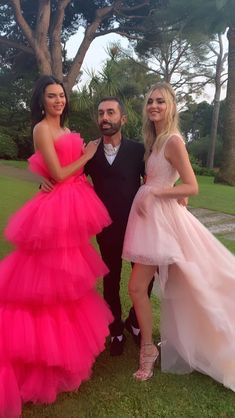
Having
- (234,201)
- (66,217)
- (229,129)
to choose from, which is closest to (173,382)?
(66,217)

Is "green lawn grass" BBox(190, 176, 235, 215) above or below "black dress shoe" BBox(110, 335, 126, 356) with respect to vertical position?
below

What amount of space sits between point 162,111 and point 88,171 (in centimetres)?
67

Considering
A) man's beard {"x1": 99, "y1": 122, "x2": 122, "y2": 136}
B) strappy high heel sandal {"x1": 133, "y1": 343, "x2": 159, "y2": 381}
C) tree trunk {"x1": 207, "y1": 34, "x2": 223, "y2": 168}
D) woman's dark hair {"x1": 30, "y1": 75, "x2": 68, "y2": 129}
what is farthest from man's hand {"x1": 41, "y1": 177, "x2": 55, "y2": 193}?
tree trunk {"x1": 207, "y1": 34, "x2": 223, "y2": 168}

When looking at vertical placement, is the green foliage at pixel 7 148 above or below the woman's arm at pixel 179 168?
below

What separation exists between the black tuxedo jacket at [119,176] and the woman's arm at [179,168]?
317 millimetres

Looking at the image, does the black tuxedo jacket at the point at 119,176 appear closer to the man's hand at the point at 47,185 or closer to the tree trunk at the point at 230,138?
the man's hand at the point at 47,185

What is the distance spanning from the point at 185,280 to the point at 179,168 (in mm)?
735

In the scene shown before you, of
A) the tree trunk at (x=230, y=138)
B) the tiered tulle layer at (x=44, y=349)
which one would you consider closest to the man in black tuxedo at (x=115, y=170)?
the tiered tulle layer at (x=44, y=349)

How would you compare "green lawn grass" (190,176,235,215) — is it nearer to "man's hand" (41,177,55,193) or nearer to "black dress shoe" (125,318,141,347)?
"black dress shoe" (125,318,141,347)

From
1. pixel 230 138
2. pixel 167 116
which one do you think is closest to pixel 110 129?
pixel 167 116

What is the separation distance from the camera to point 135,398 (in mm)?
2713

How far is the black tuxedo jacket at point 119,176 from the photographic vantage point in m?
3.06

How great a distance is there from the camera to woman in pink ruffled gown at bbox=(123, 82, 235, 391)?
2812 millimetres

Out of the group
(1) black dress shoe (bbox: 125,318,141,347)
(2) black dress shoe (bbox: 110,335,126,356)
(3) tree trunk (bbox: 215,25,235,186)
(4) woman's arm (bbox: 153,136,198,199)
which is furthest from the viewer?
(3) tree trunk (bbox: 215,25,235,186)
